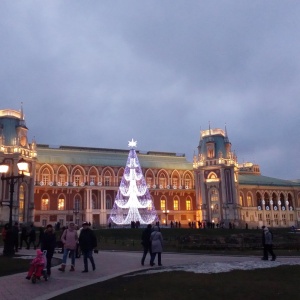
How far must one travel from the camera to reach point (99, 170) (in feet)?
290

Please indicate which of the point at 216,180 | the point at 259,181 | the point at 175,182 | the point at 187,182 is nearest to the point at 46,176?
the point at 175,182

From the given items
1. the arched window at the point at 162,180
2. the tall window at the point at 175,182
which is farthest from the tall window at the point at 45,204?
the tall window at the point at 175,182

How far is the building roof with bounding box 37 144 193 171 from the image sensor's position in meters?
86.6

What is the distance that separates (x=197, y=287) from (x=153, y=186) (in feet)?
257

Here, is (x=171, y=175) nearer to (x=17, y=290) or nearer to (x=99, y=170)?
(x=99, y=170)

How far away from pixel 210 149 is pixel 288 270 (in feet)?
246

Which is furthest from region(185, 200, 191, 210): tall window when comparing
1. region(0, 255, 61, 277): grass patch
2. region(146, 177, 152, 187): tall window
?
region(0, 255, 61, 277): grass patch

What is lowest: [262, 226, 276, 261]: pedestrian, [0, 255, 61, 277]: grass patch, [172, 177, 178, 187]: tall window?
[0, 255, 61, 277]: grass patch

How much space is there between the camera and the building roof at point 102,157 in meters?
86.6

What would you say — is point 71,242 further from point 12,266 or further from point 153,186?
point 153,186

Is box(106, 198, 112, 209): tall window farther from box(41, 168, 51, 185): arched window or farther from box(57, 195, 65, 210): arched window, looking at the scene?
box(41, 168, 51, 185): arched window

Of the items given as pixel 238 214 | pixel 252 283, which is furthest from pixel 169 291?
pixel 238 214

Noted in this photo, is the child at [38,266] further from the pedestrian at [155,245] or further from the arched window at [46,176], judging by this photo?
the arched window at [46,176]

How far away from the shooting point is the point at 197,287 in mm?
12477
